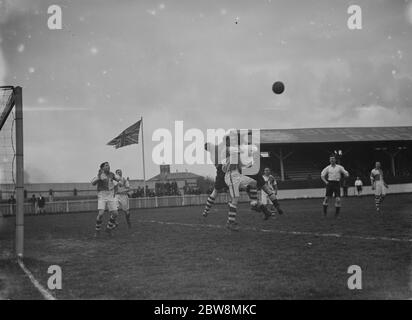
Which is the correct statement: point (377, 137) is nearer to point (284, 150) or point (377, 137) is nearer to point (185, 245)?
point (284, 150)

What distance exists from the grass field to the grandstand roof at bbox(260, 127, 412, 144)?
2691cm

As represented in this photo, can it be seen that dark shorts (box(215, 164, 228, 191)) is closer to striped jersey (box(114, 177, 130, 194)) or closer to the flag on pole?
striped jersey (box(114, 177, 130, 194))

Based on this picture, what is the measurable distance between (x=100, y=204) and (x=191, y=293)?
787 cm

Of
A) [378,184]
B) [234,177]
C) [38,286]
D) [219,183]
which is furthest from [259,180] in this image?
[38,286]

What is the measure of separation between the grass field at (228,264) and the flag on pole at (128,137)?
1771cm

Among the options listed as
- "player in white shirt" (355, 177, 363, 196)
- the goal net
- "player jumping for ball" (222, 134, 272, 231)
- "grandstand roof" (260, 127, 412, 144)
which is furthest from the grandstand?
the goal net

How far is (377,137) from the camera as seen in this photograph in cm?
4031

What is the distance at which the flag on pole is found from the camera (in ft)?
96.8

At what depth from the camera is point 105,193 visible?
13211 millimetres

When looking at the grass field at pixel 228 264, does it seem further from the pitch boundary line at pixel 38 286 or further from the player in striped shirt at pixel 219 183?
the player in striped shirt at pixel 219 183

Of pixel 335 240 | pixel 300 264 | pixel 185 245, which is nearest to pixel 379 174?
pixel 335 240

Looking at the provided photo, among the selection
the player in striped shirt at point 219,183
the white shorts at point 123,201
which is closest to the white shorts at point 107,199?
the white shorts at point 123,201

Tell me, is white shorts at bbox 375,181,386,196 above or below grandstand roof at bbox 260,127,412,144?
below
